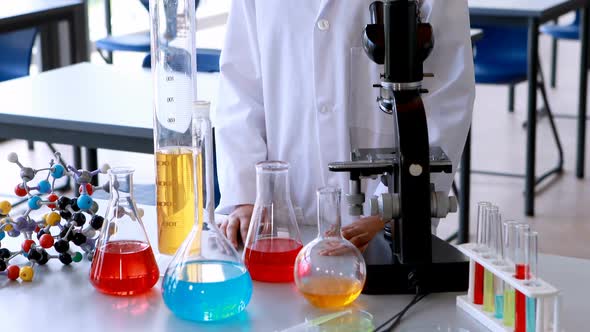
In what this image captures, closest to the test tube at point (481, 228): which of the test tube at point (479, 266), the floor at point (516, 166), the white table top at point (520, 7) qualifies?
the test tube at point (479, 266)

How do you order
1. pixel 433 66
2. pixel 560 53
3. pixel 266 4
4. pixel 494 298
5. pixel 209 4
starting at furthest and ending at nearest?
pixel 560 53, pixel 209 4, pixel 266 4, pixel 433 66, pixel 494 298

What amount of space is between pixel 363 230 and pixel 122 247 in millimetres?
377

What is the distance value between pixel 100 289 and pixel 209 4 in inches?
222

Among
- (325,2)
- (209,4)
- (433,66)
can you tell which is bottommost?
(433,66)

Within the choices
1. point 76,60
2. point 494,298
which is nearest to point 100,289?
Result: point 494,298

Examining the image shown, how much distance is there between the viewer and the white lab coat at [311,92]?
1.63 metres

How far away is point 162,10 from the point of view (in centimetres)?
132

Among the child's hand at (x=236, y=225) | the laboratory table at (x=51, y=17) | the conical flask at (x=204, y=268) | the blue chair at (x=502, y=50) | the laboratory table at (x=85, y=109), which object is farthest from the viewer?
the blue chair at (x=502, y=50)

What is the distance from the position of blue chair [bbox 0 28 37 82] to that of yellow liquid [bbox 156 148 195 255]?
9.72ft

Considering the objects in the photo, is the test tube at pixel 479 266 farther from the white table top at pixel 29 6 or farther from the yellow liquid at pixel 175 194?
the white table top at pixel 29 6

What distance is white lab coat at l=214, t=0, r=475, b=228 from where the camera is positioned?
1626mm

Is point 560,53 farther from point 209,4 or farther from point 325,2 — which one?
point 325,2

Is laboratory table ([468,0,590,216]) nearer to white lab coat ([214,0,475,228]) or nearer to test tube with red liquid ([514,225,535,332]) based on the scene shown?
white lab coat ([214,0,475,228])

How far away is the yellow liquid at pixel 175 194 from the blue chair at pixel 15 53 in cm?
296
